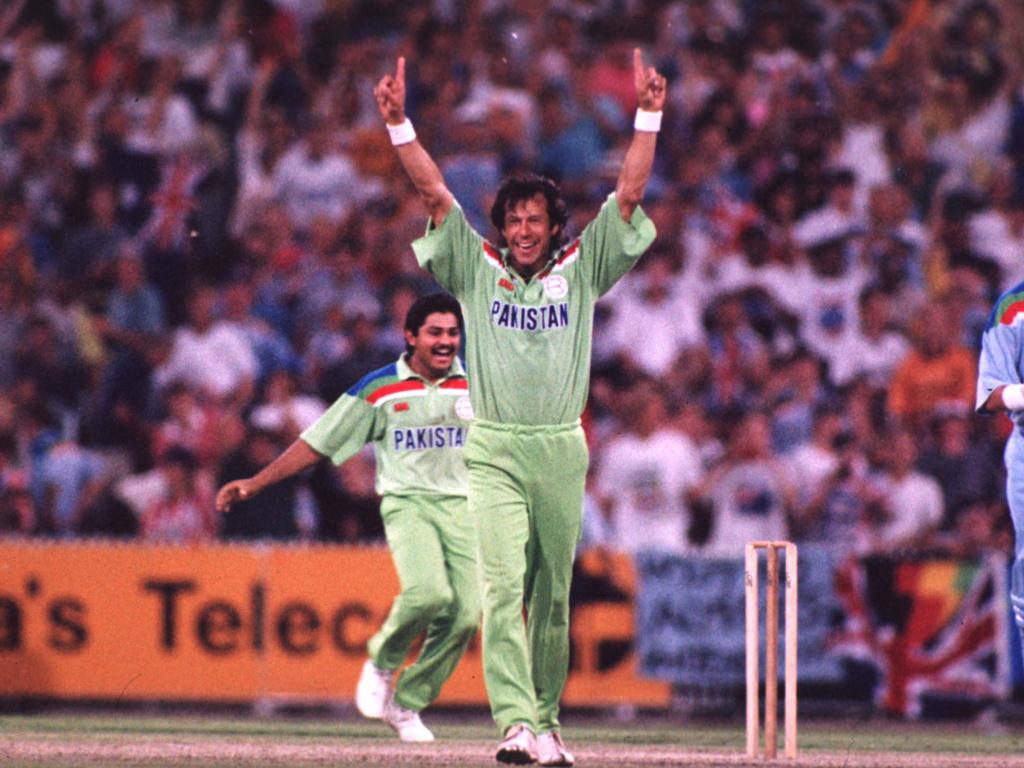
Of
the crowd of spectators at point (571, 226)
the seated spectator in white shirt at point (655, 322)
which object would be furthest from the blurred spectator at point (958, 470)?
the seated spectator in white shirt at point (655, 322)

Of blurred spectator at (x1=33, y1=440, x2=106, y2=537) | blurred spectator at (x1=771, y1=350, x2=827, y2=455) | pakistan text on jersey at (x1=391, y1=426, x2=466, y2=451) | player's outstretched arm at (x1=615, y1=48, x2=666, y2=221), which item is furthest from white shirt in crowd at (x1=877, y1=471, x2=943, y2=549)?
player's outstretched arm at (x1=615, y1=48, x2=666, y2=221)

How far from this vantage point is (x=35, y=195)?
16.3 m

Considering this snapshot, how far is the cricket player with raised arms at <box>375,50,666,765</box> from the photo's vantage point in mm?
7957

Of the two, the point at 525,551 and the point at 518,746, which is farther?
the point at 525,551

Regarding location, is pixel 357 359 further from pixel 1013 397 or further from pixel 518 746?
pixel 1013 397

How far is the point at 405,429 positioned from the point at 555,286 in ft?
9.02

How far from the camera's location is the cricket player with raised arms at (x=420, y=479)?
1059cm

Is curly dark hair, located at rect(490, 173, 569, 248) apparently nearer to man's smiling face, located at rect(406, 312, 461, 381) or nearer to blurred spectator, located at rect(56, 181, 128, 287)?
man's smiling face, located at rect(406, 312, 461, 381)

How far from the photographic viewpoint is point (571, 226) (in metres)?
16.0

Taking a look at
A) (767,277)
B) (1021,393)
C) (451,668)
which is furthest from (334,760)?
(767,277)

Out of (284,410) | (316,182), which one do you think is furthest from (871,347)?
(316,182)

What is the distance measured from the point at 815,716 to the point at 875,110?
18.9ft

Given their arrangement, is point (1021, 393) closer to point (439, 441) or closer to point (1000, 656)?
point (439, 441)

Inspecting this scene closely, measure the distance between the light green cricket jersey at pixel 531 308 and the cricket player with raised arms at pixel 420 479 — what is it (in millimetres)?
2353
